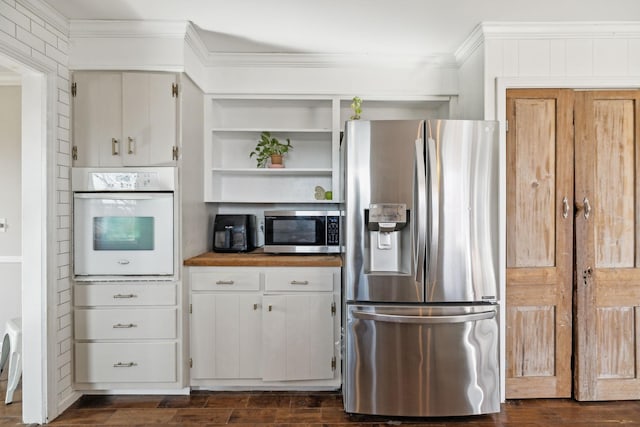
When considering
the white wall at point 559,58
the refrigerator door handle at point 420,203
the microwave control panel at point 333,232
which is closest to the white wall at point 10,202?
the microwave control panel at point 333,232

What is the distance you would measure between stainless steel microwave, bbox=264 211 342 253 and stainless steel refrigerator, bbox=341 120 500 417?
60 centimetres

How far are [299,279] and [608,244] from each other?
76.6 inches

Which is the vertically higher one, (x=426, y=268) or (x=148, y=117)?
(x=148, y=117)

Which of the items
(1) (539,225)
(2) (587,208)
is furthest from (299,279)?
(2) (587,208)

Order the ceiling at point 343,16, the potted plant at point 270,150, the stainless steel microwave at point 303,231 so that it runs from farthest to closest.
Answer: the potted plant at point 270,150 → the stainless steel microwave at point 303,231 → the ceiling at point 343,16

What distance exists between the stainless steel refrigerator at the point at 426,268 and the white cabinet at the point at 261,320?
40 centimetres

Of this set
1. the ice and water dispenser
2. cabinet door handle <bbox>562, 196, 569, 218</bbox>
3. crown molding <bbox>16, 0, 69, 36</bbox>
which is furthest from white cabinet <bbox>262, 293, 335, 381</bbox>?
crown molding <bbox>16, 0, 69, 36</bbox>

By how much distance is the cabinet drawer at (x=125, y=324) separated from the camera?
256cm

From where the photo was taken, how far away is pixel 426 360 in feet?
7.51

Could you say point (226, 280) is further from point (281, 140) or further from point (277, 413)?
point (281, 140)

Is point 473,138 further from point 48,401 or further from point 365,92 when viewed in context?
point 48,401

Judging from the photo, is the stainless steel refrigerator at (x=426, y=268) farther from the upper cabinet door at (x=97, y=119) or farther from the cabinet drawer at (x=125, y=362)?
the upper cabinet door at (x=97, y=119)

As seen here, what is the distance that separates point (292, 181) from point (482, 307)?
69.3 inches

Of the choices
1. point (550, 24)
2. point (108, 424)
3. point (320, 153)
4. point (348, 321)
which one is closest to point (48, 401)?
point (108, 424)
